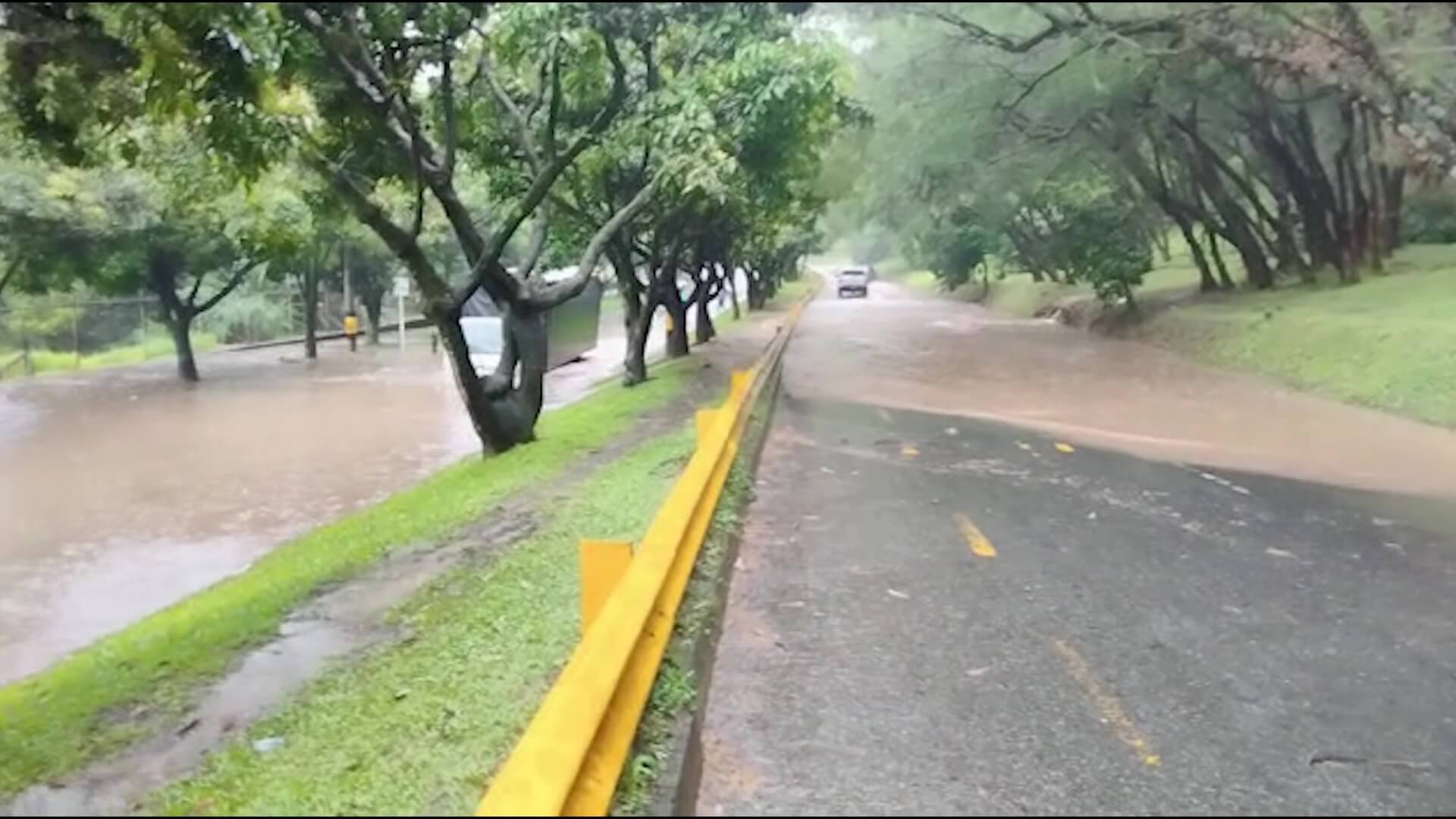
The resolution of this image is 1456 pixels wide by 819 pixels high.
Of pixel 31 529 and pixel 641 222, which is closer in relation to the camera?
pixel 31 529

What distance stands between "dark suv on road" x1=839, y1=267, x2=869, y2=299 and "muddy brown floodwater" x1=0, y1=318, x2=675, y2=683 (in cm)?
561

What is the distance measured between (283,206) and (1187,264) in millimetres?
30962

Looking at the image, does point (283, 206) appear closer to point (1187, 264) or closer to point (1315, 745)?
point (1315, 745)

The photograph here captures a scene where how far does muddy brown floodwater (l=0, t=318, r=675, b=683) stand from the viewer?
36.2 ft

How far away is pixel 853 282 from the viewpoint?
18.0m

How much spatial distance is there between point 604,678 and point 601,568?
1.48 meters

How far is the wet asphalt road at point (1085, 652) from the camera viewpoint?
4840 millimetres

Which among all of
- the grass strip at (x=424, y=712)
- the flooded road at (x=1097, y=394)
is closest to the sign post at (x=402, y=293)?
the flooded road at (x=1097, y=394)

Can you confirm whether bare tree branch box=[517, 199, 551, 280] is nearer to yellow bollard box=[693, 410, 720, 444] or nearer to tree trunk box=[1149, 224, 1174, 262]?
yellow bollard box=[693, 410, 720, 444]

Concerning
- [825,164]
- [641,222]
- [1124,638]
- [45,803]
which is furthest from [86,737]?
[641,222]

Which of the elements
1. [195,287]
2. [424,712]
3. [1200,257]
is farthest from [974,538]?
[195,287]

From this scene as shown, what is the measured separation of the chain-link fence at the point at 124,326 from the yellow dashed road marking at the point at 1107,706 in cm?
2240

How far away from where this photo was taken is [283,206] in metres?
17.1

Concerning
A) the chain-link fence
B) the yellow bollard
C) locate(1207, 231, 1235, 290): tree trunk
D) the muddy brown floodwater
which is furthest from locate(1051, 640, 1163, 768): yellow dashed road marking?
locate(1207, 231, 1235, 290): tree trunk
